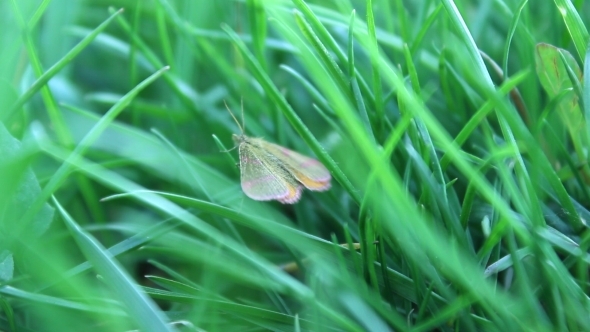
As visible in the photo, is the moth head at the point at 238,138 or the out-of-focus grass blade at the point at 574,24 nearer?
the out-of-focus grass blade at the point at 574,24

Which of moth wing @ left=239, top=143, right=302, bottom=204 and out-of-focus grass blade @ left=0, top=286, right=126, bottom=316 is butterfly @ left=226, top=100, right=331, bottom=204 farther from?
out-of-focus grass blade @ left=0, top=286, right=126, bottom=316

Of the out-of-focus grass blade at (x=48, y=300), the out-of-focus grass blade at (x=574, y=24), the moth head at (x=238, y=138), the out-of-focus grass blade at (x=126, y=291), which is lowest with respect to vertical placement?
the out-of-focus grass blade at (x=48, y=300)

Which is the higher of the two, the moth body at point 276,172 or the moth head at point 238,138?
the moth head at point 238,138

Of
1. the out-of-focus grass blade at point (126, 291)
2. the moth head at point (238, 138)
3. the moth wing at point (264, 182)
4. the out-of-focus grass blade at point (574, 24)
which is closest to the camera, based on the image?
the out-of-focus grass blade at point (126, 291)

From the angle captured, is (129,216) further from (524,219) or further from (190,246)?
(524,219)

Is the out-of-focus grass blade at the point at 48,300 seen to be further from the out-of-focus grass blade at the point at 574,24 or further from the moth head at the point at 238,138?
the out-of-focus grass blade at the point at 574,24

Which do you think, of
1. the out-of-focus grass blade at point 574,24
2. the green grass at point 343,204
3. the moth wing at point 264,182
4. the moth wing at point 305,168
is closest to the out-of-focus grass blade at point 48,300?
the green grass at point 343,204

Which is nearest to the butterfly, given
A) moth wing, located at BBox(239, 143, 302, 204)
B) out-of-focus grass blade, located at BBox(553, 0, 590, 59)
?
moth wing, located at BBox(239, 143, 302, 204)

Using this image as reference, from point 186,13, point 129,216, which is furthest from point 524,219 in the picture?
point 186,13
